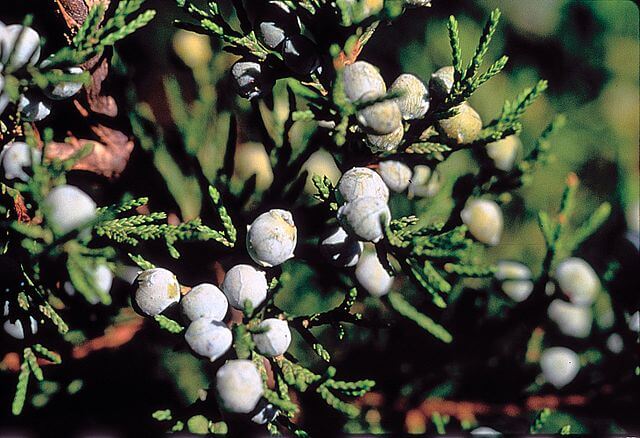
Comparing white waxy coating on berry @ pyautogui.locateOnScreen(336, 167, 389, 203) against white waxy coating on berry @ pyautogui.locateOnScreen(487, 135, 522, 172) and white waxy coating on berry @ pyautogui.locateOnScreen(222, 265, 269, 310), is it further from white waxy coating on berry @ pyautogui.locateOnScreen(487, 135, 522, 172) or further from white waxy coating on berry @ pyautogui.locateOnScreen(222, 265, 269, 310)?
white waxy coating on berry @ pyautogui.locateOnScreen(487, 135, 522, 172)

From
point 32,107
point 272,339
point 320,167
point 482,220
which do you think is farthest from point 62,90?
point 482,220

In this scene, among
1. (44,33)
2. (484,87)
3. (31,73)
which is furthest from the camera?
(484,87)

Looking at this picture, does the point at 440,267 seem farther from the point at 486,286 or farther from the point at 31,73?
the point at 31,73

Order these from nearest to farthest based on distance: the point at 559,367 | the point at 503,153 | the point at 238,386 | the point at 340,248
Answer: the point at 238,386
the point at 340,248
the point at 559,367
the point at 503,153

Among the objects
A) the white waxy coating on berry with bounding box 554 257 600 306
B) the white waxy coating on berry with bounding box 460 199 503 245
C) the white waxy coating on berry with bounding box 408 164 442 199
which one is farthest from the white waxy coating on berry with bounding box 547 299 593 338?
the white waxy coating on berry with bounding box 408 164 442 199

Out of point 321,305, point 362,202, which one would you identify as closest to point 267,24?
point 362,202

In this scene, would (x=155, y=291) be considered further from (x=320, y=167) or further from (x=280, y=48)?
(x=320, y=167)

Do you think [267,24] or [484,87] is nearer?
[267,24]
